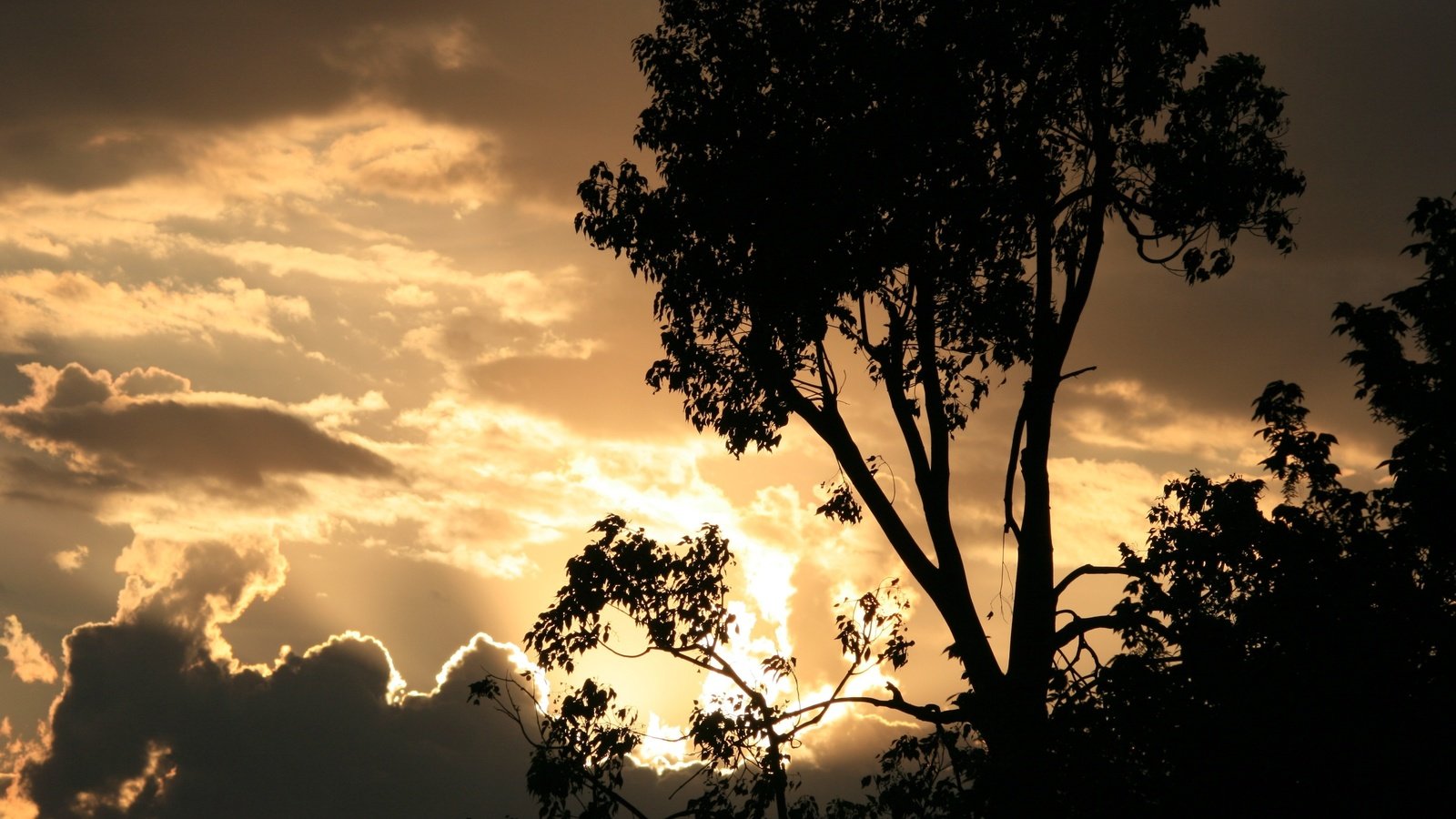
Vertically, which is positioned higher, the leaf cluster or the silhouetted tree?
the leaf cluster

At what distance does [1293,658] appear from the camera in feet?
36.8

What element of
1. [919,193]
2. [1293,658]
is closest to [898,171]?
[919,193]

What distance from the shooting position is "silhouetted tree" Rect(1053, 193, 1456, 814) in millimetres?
10570

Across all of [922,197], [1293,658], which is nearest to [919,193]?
[922,197]

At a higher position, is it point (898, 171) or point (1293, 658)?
point (898, 171)

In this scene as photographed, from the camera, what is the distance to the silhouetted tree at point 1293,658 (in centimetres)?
1057

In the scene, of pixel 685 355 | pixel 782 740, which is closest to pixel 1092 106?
pixel 685 355

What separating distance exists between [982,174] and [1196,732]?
8694mm

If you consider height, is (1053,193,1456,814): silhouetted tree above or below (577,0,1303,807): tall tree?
below

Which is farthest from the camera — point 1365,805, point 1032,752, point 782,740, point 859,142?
point 782,740

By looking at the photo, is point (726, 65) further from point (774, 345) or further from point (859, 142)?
point (774, 345)

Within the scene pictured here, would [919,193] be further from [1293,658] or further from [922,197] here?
[1293,658]

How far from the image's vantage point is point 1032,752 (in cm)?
1216

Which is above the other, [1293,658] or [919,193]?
[919,193]
